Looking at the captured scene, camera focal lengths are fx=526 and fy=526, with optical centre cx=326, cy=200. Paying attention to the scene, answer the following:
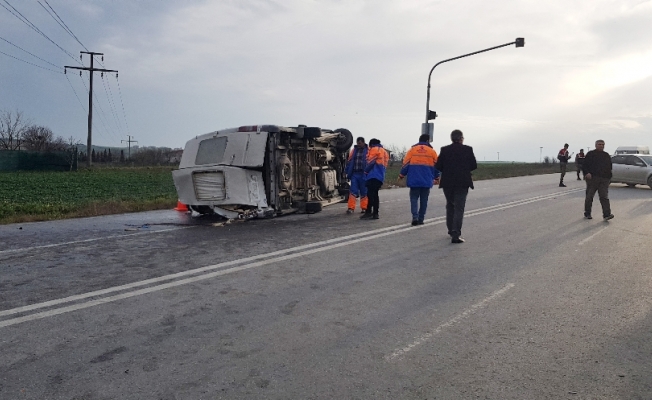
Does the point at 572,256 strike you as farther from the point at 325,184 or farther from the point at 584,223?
the point at 325,184

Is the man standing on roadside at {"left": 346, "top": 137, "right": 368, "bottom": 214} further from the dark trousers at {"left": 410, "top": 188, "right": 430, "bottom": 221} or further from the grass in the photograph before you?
the grass

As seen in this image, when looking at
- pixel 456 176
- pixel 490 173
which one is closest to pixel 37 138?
pixel 490 173

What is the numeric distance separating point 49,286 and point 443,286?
13.6 feet

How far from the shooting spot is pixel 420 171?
993 cm

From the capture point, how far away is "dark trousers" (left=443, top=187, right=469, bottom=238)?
27.1ft

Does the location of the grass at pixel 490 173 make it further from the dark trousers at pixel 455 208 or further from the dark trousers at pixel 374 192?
the dark trousers at pixel 455 208

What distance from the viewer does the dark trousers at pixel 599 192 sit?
440 inches

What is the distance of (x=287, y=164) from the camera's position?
1117 centimetres

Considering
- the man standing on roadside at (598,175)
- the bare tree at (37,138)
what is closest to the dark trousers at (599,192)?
the man standing on roadside at (598,175)

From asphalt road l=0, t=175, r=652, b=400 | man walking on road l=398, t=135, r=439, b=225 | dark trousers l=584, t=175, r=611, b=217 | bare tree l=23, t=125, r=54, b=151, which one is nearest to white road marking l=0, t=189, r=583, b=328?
asphalt road l=0, t=175, r=652, b=400

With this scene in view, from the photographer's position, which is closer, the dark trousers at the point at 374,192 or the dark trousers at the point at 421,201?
the dark trousers at the point at 421,201

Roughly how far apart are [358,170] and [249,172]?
8.83 feet

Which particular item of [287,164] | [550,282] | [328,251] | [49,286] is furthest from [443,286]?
[287,164]

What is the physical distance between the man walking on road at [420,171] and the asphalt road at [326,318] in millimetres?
1504
